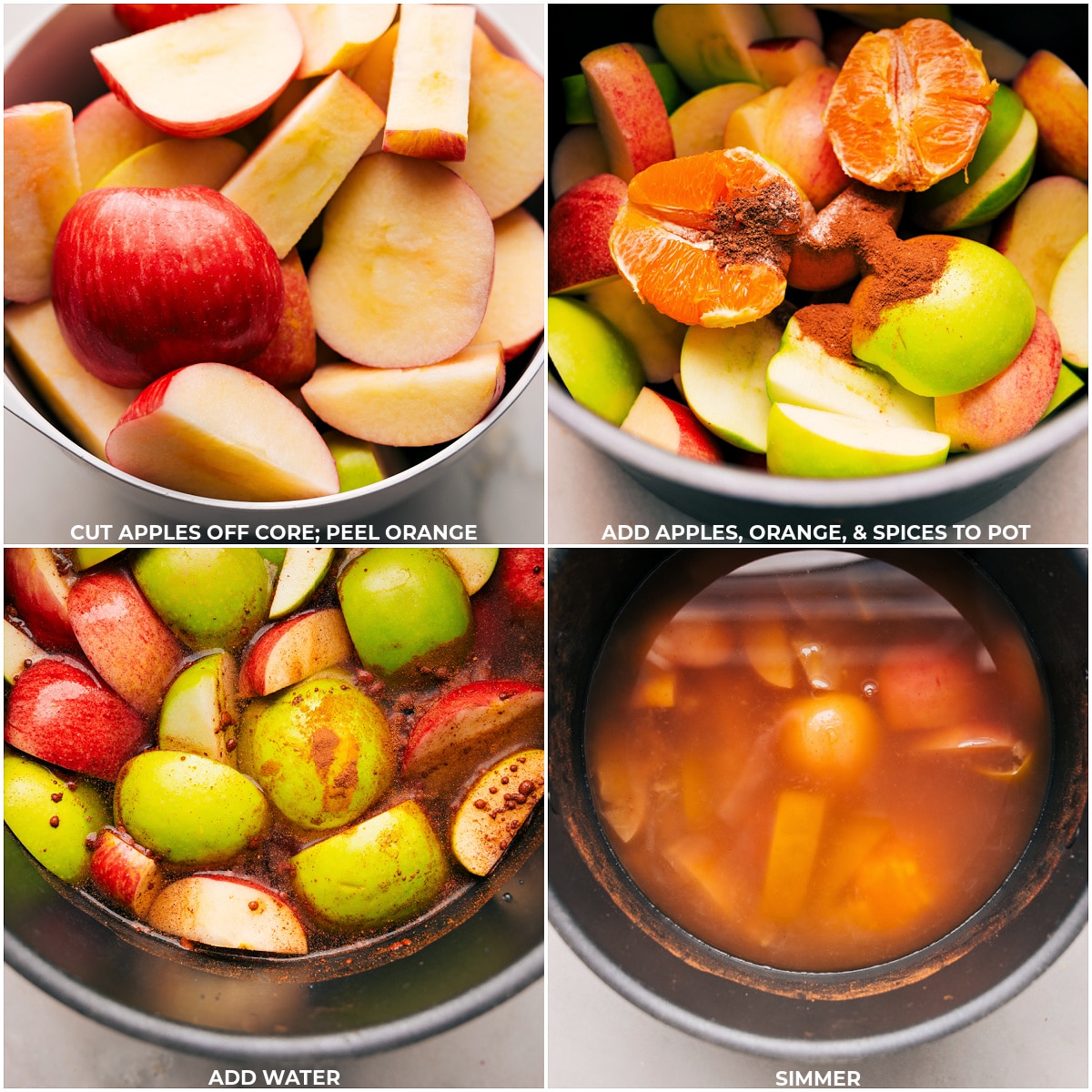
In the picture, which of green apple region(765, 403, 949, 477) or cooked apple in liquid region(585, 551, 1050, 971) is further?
cooked apple in liquid region(585, 551, 1050, 971)

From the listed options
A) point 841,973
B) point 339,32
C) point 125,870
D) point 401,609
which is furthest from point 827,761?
point 339,32

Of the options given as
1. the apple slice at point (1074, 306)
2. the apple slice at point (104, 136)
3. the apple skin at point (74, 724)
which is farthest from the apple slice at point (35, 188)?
the apple slice at point (1074, 306)

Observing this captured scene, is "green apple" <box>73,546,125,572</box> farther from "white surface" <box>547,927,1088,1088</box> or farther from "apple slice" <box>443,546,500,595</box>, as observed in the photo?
"white surface" <box>547,927,1088,1088</box>

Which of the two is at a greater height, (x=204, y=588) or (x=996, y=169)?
(x=996, y=169)

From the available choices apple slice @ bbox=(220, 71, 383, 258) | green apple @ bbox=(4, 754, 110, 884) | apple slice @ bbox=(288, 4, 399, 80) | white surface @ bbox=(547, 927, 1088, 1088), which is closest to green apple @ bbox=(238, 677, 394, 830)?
green apple @ bbox=(4, 754, 110, 884)

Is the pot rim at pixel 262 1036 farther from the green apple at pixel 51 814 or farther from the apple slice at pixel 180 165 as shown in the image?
the apple slice at pixel 180 165

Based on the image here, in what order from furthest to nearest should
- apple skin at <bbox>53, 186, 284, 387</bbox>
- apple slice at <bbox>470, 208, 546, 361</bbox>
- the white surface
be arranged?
the white surface
apple slice at <bbox>470, 208, 546, 361</bbox>
apple skin at <bbox>53, 186, 284, 387</bbox>

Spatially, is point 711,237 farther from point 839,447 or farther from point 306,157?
point 306,157

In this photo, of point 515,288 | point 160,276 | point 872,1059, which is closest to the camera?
point 160,276
